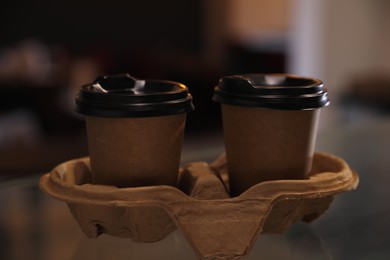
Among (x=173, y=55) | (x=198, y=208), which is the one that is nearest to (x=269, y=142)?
(x=198, y=208)

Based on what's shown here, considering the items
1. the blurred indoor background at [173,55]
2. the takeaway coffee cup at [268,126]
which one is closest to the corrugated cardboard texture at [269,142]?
the takeaway coffee cup at [268,126]

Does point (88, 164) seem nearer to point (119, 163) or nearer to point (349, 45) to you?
point (119, 163)

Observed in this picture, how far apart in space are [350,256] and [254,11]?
211 inches

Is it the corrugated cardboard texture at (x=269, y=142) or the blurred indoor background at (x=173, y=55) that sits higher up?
the corrugated cardboard texture at (x=269, y=142)

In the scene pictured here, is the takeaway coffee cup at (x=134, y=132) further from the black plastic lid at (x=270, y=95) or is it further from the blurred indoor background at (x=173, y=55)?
the blurred indoor background at (x=173, y=55)

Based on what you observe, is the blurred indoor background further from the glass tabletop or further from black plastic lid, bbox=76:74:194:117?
black plastic lid, bbox=76:74:194:117

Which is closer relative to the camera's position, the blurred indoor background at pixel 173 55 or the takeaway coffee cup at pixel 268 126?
the takeaway coffee cup at pixel 268 126

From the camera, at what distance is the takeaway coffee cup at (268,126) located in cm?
69

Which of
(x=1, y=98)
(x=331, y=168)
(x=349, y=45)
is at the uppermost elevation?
(x=331, y=168)

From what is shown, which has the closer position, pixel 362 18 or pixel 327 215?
pixel 327 215

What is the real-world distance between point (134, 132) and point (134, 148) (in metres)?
0.02

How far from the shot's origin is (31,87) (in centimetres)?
359

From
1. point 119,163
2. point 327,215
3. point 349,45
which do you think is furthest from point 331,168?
point 349,45

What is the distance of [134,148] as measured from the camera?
69 centimetres
